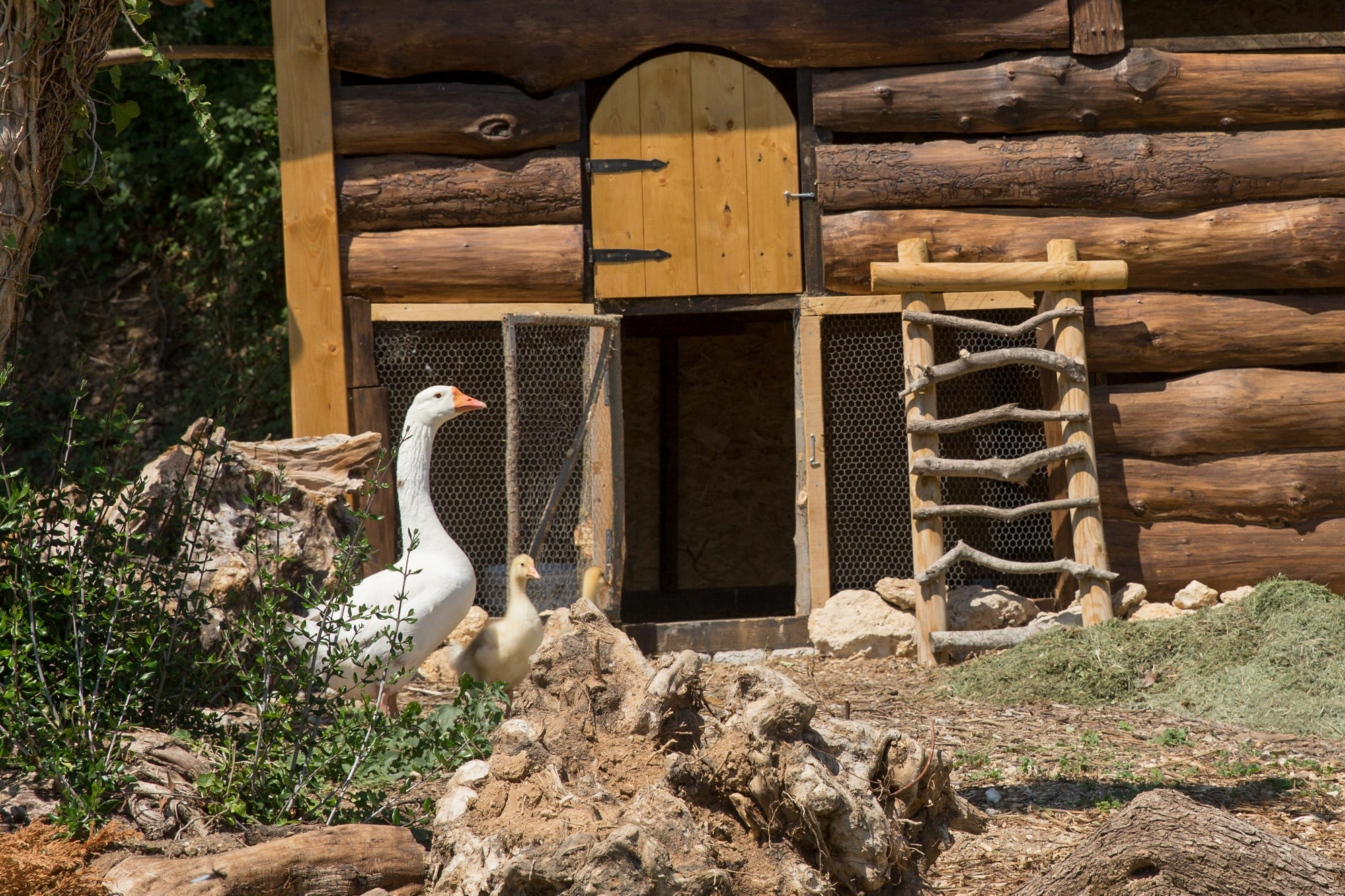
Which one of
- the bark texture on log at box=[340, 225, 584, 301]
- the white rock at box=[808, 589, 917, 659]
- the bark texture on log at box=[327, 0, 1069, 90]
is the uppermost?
the bark texture on log at box=[327, 0, 1069, 90]

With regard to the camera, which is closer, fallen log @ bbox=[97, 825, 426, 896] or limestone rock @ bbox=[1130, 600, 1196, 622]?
fallen log @ bbox=[97, 825, 426, 896]

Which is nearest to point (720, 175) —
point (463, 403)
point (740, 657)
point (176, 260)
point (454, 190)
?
point (454, 190)

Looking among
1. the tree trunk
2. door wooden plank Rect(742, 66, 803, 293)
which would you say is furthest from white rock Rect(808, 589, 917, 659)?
the tree trunk

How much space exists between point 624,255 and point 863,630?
265 cm

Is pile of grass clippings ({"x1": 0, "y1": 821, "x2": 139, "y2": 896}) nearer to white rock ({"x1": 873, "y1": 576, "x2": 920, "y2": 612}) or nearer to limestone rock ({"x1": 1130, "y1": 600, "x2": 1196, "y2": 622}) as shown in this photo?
white rock ({"x1": 873, "y1": 576, "x2": 920, "y2": 612})

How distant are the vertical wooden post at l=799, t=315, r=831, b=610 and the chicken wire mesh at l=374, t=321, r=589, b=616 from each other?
4.38ft

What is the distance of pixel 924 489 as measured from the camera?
6555 millimetres

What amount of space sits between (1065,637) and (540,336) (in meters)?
3.39

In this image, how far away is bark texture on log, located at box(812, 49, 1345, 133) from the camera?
22.5 ft

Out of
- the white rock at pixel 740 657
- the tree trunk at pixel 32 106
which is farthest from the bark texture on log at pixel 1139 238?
the tree trunk at pixel 32 106

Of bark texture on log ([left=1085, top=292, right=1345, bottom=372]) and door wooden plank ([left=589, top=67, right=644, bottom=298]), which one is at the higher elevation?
door wooden plank ([left=589, top=67, right=644, bottom=298])

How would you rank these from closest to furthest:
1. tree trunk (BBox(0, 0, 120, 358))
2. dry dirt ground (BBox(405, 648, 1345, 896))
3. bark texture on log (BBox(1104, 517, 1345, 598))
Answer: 1. tree trunk (BBox(0, 0, 120, 358))
2. dry dirt ground (BBox(405, 648, 1345, 896))
3. bark texture on log (BBox(1104, 517, 1345, 598))

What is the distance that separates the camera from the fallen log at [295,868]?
2771mm

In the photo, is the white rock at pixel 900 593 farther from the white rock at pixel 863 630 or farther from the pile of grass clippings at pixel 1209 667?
the pile of grass clippings at pixel 1209 667
